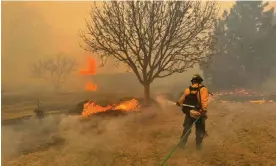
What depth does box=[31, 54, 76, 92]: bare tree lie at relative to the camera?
16.8 metres

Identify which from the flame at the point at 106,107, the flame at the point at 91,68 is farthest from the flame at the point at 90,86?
the flame at the point at 106,107

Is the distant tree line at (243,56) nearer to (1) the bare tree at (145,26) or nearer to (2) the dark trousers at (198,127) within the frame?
(1) the bare tree at (145,26)

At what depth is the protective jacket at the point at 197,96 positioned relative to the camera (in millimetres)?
7316

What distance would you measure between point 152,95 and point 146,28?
231 inches

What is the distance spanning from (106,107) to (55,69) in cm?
673

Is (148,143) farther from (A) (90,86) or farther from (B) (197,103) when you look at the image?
(A) (90,86)

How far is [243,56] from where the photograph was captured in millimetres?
28547

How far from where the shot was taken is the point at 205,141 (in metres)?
8.70

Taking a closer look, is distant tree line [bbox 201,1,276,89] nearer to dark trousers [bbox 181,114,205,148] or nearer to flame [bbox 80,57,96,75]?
flame [bbox 80,57,96,75]

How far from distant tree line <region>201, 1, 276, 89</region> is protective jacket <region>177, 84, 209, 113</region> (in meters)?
20.8

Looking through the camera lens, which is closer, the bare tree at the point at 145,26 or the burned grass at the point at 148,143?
the burned grass at the point at 148,143

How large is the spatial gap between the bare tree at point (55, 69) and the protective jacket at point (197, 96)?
11490 millimetres

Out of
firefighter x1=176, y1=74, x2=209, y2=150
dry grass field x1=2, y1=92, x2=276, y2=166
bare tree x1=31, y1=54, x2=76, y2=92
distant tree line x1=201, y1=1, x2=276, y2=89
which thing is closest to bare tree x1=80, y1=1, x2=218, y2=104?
dry grass field x1=2, y1=92, x2=276, y2=166

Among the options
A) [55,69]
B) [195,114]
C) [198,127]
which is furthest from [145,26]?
[55,69]
